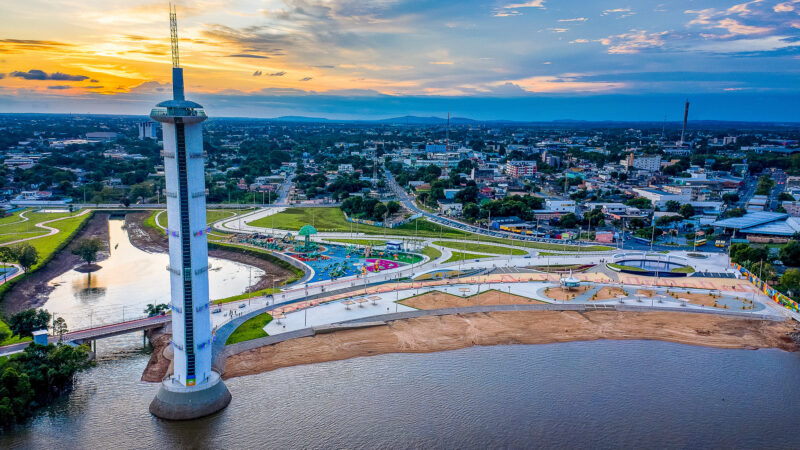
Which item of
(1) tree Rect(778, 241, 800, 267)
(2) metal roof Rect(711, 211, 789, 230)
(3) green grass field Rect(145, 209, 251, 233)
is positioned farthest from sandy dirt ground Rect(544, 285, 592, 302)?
(3) green grass field Rect(145, 209, 251, 233)

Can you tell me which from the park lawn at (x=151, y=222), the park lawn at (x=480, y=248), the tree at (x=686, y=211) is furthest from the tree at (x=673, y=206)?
the park lawn at (x=151, y=222)

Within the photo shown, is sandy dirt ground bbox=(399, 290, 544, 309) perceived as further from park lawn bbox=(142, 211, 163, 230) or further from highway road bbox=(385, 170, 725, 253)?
park lawn bbox=(142, 211, 163, 230)

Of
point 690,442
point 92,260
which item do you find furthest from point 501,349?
point 92,260

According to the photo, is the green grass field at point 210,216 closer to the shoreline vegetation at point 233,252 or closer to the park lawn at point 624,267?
the shoreline vegetation at point 233,252

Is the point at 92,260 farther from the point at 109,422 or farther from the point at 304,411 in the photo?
the point at 304,411

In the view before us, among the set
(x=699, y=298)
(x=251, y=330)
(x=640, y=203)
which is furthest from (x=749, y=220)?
(x=251, y=330)

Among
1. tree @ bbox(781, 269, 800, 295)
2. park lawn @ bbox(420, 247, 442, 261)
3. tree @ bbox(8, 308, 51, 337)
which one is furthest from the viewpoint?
park lawn @ bbox(420, 247, 442, 261)
